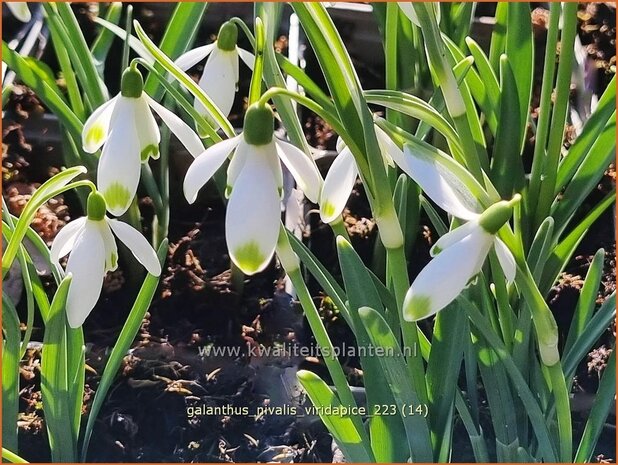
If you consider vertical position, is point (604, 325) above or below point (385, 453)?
above

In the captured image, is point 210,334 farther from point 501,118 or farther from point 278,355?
point 501,118

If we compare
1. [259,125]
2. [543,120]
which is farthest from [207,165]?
[543,120]

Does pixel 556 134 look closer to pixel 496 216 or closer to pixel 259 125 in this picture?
pixel 496 216

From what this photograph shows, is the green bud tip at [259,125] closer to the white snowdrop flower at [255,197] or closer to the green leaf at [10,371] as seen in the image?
the white snowdrop flower at [255,197]

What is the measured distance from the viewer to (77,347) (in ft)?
2.50

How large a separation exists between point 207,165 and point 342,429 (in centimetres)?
34

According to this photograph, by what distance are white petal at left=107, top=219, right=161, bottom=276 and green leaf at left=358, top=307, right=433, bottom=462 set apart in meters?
0.24

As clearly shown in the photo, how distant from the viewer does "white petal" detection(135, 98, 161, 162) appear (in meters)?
0.66

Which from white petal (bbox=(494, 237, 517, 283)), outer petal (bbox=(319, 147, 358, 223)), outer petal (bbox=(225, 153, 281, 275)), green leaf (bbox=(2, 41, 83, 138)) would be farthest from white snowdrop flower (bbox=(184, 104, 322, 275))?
green leaf (bbox=(2, 41, 83, 138))

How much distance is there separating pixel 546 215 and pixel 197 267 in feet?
1.37

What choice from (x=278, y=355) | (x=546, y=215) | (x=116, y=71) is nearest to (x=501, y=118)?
(x=546, y=215)

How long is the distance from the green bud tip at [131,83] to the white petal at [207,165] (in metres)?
0.11

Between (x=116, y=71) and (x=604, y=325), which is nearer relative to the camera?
(x=604, y=325)

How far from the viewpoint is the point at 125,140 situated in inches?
25.5
